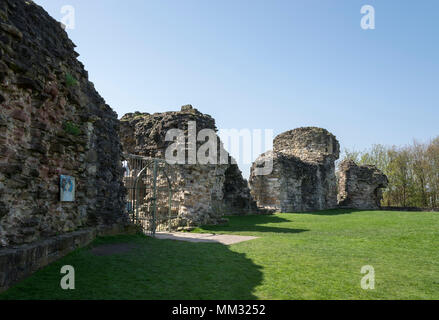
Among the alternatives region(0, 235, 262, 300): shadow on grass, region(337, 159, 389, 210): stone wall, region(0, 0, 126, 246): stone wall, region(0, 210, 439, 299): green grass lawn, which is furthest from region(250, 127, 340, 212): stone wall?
Answer: region(0, 235, 262, 300): shadow on grass

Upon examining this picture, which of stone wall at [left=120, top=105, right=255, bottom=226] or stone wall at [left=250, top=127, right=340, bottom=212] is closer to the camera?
stone wall at [left=120, top=105, right=255, bottom=226]

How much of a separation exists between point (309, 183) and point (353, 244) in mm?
14861

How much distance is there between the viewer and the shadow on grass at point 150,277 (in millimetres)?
3697

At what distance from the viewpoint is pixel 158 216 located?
11383 millimetres

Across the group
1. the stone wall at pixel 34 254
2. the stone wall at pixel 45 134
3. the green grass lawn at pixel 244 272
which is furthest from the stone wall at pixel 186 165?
the stone wall at pixel 34 254

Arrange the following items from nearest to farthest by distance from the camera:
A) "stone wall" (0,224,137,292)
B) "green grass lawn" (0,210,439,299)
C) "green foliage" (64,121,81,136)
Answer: "stone wall" (0,224,137,292) → "green grass lawn" (0,210,439,299) → "green foliage" (64,121,81,136)

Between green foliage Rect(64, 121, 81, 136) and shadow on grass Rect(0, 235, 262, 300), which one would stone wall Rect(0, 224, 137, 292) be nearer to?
shadow on grass Rect(0, 235, 262, 300)

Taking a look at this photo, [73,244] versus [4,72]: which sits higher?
[4,72]

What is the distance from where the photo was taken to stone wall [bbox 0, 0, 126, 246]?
4.32 metres

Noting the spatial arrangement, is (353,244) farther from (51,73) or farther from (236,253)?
(51,73)

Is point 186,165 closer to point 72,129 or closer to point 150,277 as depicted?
point 72,129

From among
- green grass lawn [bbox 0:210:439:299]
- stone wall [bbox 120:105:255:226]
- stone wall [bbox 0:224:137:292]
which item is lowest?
green grass lawn [bbox 0:210:439:299]
